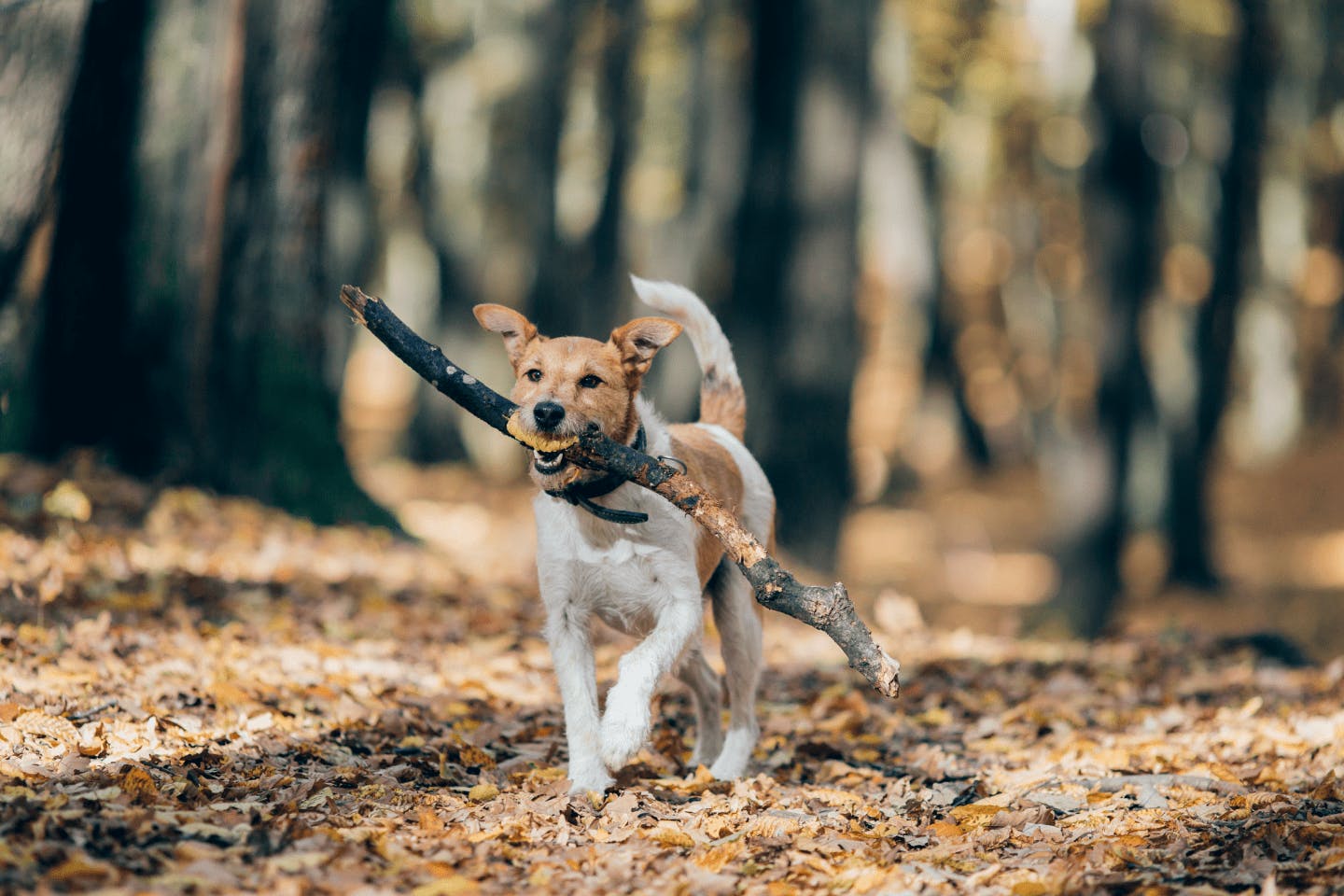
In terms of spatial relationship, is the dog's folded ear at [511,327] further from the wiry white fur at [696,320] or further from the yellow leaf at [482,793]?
the yellow leaf at [482,793]

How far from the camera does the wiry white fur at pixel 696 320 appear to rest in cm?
597

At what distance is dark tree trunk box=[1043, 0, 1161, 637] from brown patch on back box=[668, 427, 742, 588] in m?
8.19

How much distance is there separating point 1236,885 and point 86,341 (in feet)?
26.2

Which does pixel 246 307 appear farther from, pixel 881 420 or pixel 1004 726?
pixel 881 420

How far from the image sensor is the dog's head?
15.9 feet

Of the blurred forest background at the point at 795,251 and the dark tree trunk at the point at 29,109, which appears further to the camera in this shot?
the blurred forest background at the point at 795,251

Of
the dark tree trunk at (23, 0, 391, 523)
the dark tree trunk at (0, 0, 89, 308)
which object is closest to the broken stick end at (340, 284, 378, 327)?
the dark tree trunk at (0, 0, 89, 308)

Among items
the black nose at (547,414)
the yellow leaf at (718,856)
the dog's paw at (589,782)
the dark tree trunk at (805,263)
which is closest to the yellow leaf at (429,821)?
the dog's paw at (589,782)

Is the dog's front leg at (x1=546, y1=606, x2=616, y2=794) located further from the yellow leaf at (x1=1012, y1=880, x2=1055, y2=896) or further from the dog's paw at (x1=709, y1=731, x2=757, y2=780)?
the yellow leaf at (x1=1012, y1=880, x2=1055, y2=896)

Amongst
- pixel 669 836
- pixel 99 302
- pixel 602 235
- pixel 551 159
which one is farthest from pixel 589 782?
pixel 602 235

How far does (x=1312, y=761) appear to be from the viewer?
5.61 meters

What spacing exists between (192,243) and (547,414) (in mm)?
5543

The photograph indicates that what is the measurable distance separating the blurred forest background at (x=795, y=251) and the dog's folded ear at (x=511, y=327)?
292 cm

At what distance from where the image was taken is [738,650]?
233 inches
